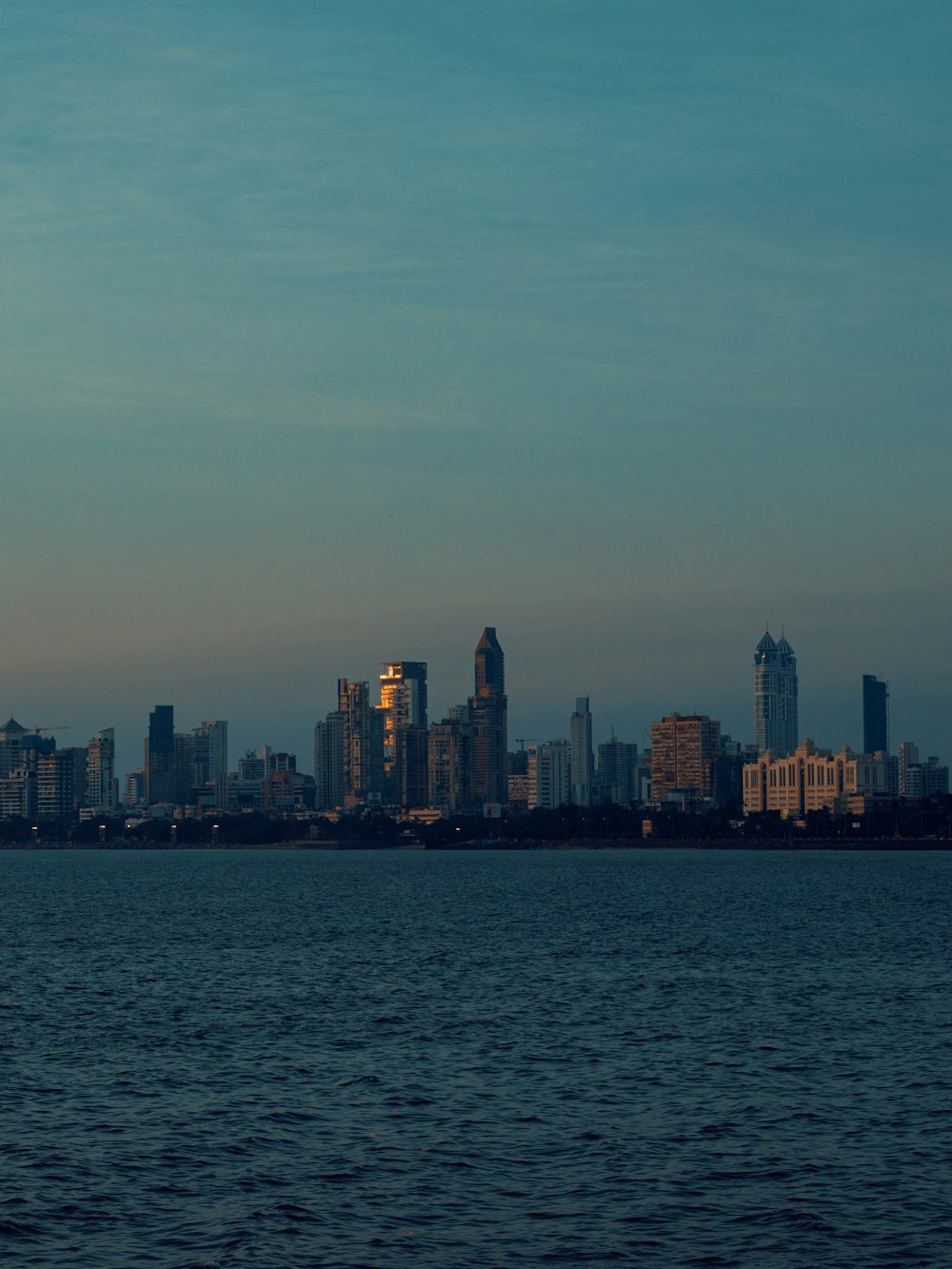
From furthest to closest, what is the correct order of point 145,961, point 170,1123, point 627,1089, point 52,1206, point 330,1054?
point 145,961, point 330,1054, point 627,1089, point 170,1123, point 52,1206

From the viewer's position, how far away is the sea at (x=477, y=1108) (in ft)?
101

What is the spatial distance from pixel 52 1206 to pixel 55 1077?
15.0 metres

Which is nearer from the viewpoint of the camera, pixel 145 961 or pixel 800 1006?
pixel 800 1006

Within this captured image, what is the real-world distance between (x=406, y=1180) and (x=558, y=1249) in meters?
5.99

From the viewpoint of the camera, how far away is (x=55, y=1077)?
4753 cm

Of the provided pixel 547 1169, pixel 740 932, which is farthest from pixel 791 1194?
pixel 740 932

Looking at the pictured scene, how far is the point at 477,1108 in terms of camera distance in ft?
140

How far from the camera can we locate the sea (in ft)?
101

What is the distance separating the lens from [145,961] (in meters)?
84.1

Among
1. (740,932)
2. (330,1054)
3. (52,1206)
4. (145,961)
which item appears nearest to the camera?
(52,1206)

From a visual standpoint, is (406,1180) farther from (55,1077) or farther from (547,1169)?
(55,1077)

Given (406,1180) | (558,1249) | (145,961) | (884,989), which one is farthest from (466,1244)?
(145,961)

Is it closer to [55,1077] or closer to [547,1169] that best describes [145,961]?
[55,1077]

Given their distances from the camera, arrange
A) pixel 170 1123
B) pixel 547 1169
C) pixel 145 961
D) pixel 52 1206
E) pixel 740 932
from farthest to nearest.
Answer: pixel 740 932 → pixel 145 961 → pixel 170 1123 → pixel 547 1169 → pixel 52 1206
